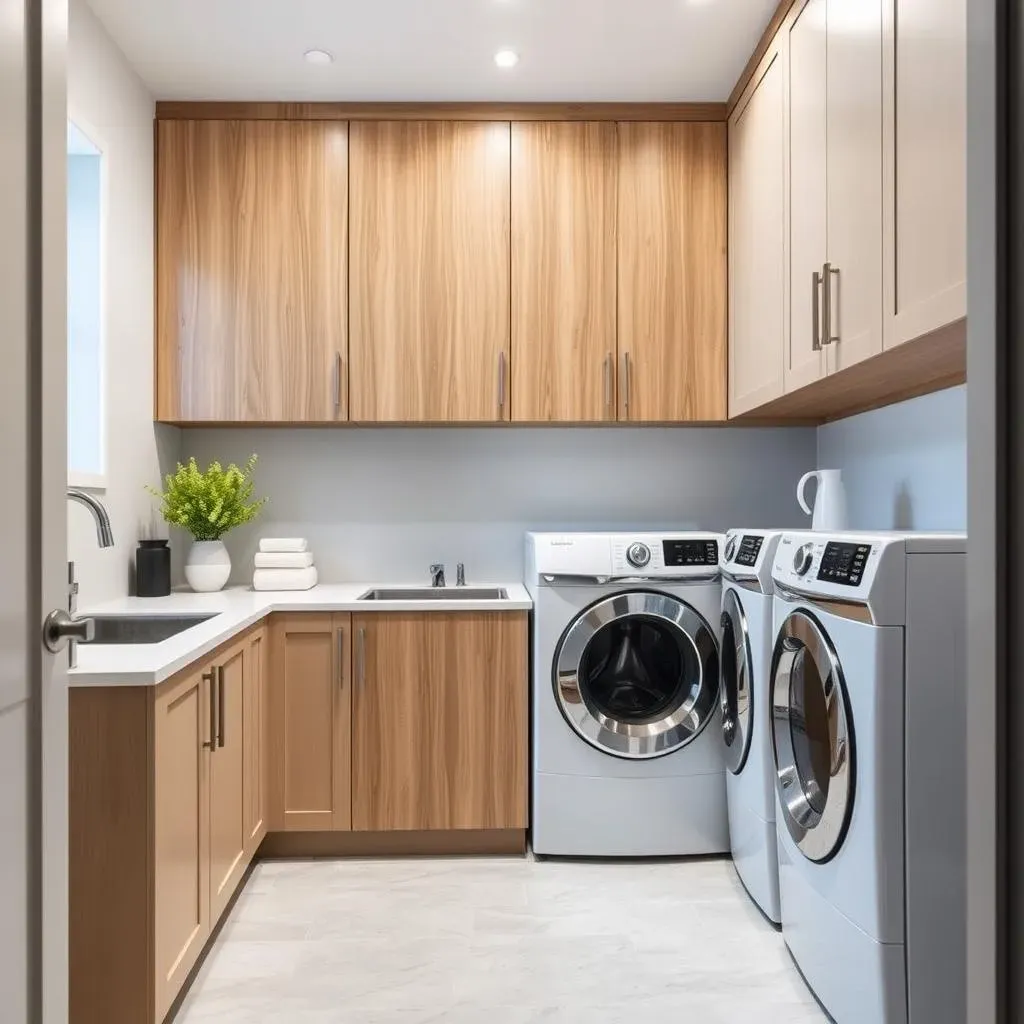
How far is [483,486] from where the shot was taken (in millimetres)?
3236

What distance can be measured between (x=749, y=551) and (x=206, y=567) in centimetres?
183

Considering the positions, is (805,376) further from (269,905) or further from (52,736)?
(269,905)

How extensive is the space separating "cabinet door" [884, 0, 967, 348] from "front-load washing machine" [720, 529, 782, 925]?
2.51 ft

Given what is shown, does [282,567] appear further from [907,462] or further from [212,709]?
[907,462]

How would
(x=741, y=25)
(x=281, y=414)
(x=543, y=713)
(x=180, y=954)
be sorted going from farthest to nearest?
1. (x=281, y=414)
2. (x=543, y=713)
3. (x=741, y=25)
4. (x=180, y=954)

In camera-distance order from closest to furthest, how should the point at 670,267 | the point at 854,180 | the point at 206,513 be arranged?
the point at 854,180
the point at 206,513
the point at 670,267

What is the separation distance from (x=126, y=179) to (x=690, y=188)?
1899 millimetres

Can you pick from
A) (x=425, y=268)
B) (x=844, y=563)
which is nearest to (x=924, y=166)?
(x=844, y=563)

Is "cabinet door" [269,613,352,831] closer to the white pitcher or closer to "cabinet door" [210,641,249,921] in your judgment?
"cabinet door" [210,641,249,921]
